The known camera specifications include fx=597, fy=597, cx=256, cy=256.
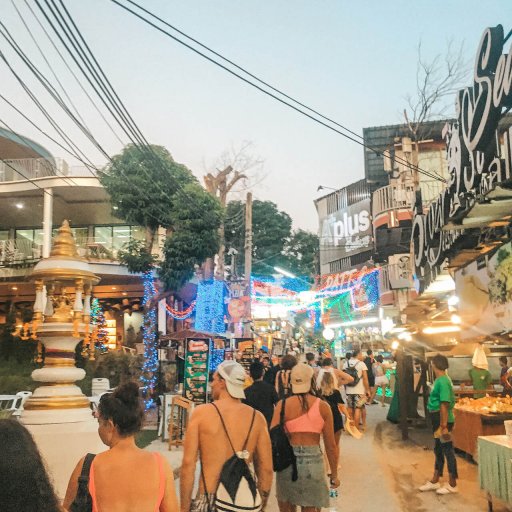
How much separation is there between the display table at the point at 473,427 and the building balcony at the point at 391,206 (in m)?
14.7

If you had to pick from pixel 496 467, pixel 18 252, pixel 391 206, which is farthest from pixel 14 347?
pixel 496 467

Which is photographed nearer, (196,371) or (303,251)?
(196,371)

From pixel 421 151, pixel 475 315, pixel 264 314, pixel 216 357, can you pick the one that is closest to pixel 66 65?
pixel 475 315

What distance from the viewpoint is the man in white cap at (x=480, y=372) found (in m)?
13.3

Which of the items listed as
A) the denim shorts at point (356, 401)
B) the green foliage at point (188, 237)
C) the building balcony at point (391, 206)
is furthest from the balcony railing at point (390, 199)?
the denim shorts at point (356, 401)

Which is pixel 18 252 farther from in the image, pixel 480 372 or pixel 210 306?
pixel 480 372

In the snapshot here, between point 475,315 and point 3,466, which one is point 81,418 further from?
point 3,466

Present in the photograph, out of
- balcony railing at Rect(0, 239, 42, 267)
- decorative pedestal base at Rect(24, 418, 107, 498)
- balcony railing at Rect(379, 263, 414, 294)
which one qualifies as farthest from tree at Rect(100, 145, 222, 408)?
decorative pedestal base at Rect(24, 418, 107, 498)

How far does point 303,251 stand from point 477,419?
146ft

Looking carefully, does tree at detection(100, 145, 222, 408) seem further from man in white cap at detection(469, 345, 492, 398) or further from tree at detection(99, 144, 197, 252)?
man in white cap at detection(469, 345, 492, 398)

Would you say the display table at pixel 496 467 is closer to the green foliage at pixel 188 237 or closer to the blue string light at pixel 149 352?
the blue string light at pixel 149 352

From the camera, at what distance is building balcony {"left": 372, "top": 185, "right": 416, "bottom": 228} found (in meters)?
25.8

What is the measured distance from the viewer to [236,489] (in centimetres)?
384

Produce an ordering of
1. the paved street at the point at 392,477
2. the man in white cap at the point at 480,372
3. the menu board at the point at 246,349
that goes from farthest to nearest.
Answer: the menu board at the point at 246,349, the man in white cap at the point at 480,372, the paved street at the point at 392,477
